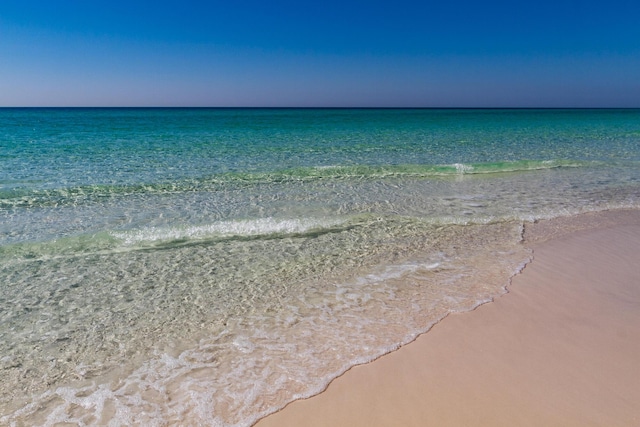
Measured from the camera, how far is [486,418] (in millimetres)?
2990

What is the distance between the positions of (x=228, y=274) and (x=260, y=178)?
7.21 meters

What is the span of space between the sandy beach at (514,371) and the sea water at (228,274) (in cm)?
23

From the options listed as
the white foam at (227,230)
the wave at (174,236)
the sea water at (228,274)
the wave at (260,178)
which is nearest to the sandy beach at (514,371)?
the sea water at (228,274)

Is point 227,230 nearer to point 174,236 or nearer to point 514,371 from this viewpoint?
point 174,236

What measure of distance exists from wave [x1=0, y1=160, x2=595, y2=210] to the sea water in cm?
10

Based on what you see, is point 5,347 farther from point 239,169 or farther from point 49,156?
point 49,156

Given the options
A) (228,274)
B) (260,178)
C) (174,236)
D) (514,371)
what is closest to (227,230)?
(174,236)

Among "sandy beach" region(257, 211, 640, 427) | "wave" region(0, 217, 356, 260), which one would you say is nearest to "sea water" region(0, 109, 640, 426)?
"wave" region(0, 217, 356, 260)

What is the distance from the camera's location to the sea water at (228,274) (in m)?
3.45

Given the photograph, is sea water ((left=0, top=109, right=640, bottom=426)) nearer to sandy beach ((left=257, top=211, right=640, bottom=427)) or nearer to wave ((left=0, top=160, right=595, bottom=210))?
wave ((left=0, top=160, right=595, bottom=210))

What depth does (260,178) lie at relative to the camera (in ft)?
41.8

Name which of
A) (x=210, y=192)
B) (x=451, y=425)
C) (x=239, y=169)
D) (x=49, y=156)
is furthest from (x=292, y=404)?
(x=49, y=156)

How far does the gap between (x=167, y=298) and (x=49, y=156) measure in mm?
14205

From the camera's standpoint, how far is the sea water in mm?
3449
